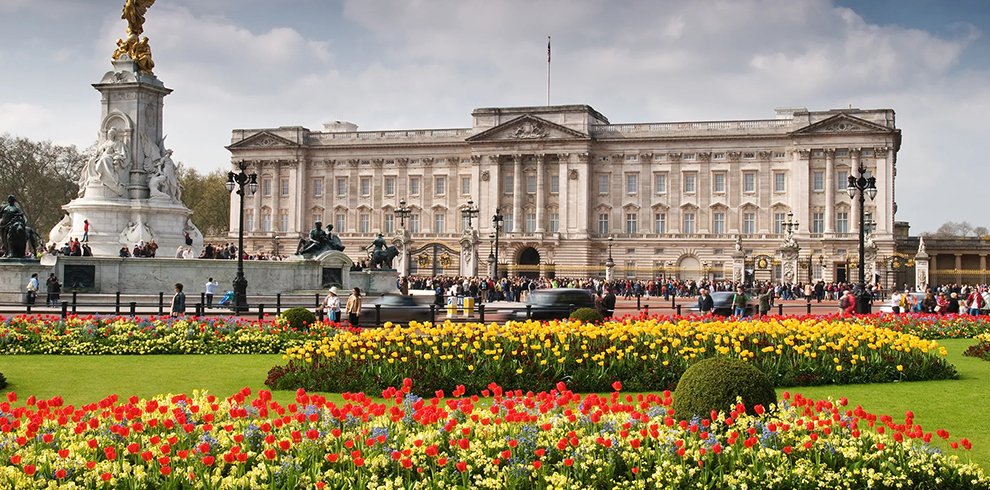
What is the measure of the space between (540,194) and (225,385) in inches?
2803

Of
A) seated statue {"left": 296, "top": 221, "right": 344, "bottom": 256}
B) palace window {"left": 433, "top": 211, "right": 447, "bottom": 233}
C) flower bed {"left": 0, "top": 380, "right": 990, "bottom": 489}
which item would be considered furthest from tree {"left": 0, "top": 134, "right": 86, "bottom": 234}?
flower bed {"left": 0, "top": 380, "right": 990, "bottom": 489}

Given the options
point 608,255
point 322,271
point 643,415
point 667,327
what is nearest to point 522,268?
point 608,255

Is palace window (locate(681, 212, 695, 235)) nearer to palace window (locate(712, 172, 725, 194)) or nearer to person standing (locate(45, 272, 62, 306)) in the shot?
palace window (locate(712, 172, 725, 194))

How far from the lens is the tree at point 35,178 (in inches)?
3022

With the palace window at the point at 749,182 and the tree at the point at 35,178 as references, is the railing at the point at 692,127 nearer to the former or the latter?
the palace window at the point at 749,182

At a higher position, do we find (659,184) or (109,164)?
(659,184)

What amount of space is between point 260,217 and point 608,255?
31.6m

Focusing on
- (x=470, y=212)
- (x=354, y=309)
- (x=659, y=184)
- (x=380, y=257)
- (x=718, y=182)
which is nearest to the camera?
(x=354, y=309)

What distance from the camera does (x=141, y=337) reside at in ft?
60.3

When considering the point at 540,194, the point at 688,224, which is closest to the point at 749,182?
the point at 688,224

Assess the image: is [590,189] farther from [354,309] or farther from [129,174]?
[354,309]

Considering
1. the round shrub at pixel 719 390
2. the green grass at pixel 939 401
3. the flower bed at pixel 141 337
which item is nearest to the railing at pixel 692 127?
the flower bed at pixel 141 337

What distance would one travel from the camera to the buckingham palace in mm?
78562

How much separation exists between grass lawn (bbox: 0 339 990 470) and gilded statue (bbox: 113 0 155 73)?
21520 mm
